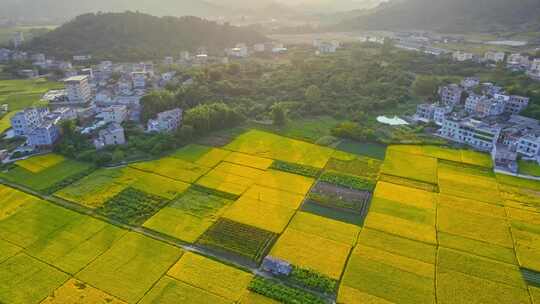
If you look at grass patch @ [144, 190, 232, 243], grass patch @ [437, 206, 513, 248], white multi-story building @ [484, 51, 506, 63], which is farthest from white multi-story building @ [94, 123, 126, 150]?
white multi-story building @ [484, 51, 506, 63]

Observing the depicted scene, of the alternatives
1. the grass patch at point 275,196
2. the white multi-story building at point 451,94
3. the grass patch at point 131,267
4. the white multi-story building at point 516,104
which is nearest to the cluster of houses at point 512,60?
the white multi-story building at point 516,104

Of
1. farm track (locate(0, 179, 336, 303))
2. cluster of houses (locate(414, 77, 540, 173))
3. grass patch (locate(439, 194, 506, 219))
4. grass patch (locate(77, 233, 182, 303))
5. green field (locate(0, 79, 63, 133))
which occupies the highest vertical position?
cluster of houses (locate(414, 77, 540, 173))

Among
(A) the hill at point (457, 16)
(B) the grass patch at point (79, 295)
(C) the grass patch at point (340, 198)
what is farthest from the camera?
(A) the hill at point (457, 16)

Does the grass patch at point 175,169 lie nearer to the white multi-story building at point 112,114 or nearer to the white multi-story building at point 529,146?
the white multi-story building at point 112,114

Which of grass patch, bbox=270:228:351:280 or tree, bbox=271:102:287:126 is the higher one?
tree, bbox=271:102:287:126

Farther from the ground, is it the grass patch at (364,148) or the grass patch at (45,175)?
the grass patch at (364,148)

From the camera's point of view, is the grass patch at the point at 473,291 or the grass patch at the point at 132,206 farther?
the grass patch at the point at 132,206

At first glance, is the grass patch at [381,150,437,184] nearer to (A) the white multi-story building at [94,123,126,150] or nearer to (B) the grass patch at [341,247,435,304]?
(B) the grass patch at [341,247,435,304]

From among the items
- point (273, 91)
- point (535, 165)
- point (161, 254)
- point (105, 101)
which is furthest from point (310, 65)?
point (161, 254)
